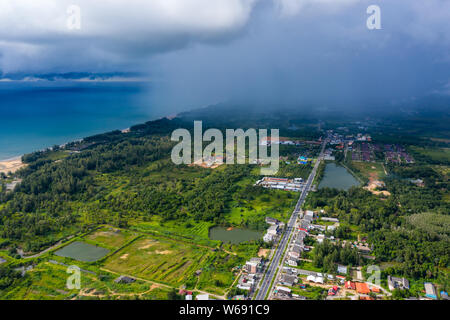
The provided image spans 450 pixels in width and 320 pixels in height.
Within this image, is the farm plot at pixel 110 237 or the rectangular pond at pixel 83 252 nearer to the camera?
the rectangular pond at pixel 83 252

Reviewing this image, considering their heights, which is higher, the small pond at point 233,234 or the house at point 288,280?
the small pond at point 233,234

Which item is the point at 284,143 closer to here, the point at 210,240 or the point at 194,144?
the point at 194,144

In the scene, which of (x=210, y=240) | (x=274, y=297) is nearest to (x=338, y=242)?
(x=274, y=297)

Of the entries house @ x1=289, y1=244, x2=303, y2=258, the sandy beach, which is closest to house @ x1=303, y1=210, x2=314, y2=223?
house @ x1=289, y1=244, x2=303, y2=258

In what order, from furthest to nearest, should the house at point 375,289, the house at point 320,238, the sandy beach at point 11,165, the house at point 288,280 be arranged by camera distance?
the sandy beach at point 11,165
the house at point 320,238
the house at point 288,280
the house at point 375,289

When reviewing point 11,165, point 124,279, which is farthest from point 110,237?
point 11,165

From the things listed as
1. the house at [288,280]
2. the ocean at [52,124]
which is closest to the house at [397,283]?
the house at [288,280]

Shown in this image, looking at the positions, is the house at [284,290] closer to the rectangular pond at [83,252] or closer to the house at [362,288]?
the house at [362,288]
